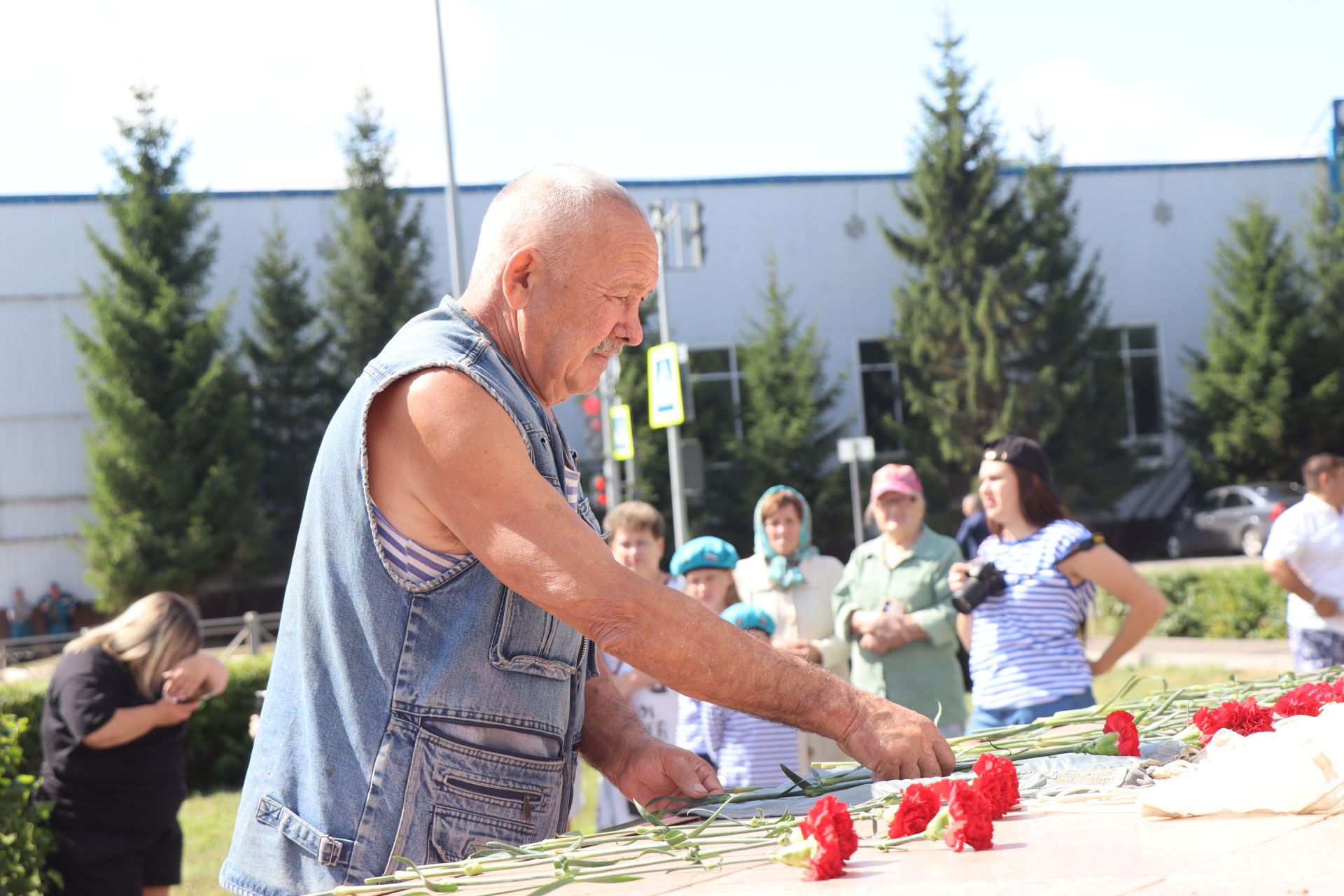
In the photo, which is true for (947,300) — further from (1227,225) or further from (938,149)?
(1227,225)

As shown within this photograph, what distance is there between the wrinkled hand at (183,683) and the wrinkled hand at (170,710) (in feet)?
0.05

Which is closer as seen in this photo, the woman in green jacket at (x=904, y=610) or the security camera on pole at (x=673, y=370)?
the woman in green jacket at (x=904, y=610)

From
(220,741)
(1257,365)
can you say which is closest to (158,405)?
(220,741)

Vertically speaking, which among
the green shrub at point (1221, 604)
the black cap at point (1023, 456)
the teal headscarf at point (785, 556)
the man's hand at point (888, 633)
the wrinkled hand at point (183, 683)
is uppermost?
the black cap at point (1023, 456)


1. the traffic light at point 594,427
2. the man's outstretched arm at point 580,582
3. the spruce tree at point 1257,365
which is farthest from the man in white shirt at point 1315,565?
the spruce tree at point 1257,365

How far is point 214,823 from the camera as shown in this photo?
28.9 ft

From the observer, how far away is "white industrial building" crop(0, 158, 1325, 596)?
3108cm

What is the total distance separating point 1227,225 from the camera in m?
34.8

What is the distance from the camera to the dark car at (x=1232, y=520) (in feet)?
91.6

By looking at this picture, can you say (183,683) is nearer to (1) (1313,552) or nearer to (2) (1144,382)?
(1) (1313,552)

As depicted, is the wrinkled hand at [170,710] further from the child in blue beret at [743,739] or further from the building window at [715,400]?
the building window at [715,400]

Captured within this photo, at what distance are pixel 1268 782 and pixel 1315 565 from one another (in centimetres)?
584

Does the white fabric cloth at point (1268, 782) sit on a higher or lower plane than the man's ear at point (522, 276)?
lower

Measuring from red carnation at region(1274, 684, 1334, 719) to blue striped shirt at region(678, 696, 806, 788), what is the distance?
3.30 metres
